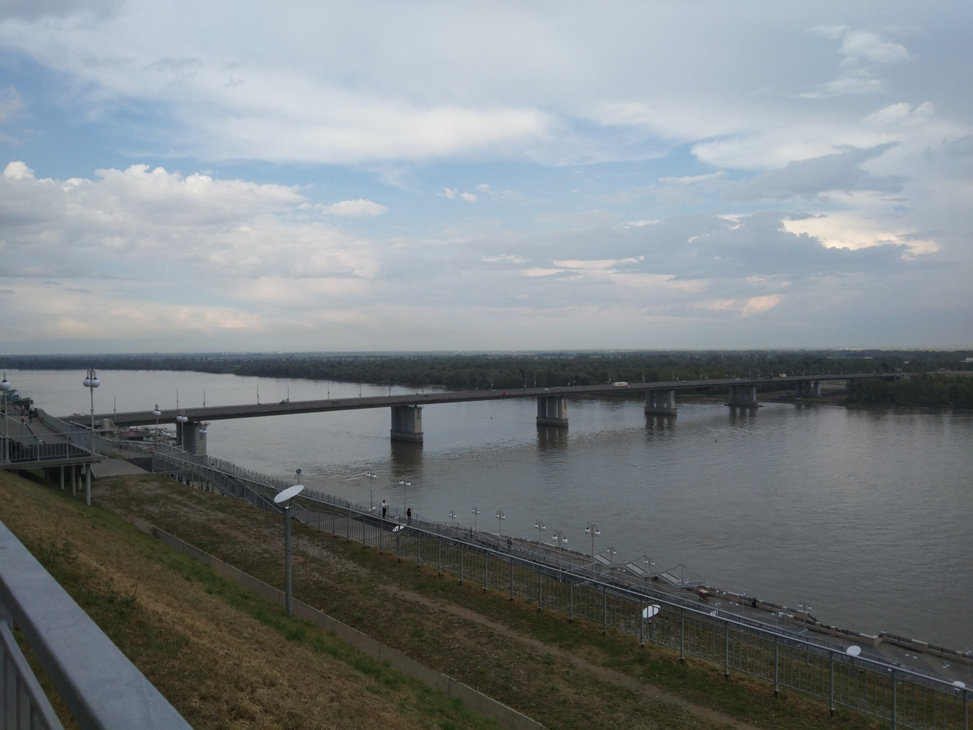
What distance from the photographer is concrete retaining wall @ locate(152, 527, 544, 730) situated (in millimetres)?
9055

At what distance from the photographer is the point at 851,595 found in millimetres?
19328

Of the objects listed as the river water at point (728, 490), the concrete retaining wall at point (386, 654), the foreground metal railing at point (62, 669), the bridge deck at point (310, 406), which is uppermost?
the foreground metal railing at point (62, 669)

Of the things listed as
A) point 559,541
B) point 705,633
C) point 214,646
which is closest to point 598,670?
point 705,633

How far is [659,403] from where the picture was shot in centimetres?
7281

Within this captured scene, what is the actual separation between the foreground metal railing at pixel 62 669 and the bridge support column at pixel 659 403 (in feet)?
238

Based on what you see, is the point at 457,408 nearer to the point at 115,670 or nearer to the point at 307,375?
the point at 307,375

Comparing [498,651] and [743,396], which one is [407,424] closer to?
[498,651]

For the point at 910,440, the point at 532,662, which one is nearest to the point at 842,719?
the point at 532,662

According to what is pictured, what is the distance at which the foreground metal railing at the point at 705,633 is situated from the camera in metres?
9.30

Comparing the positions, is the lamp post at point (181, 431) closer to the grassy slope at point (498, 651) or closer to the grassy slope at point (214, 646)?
the grassy slope at point (498, 651)

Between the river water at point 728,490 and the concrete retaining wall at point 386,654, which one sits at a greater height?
the concrete retaining wall at point 386,654

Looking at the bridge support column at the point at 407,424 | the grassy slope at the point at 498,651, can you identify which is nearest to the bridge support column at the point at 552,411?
the bridge support column at the point at 407,424

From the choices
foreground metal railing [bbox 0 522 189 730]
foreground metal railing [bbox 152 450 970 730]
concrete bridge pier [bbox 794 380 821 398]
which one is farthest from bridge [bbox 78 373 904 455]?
foreground metal railing [bbox 0 522 189 730]

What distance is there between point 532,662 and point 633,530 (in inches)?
635
